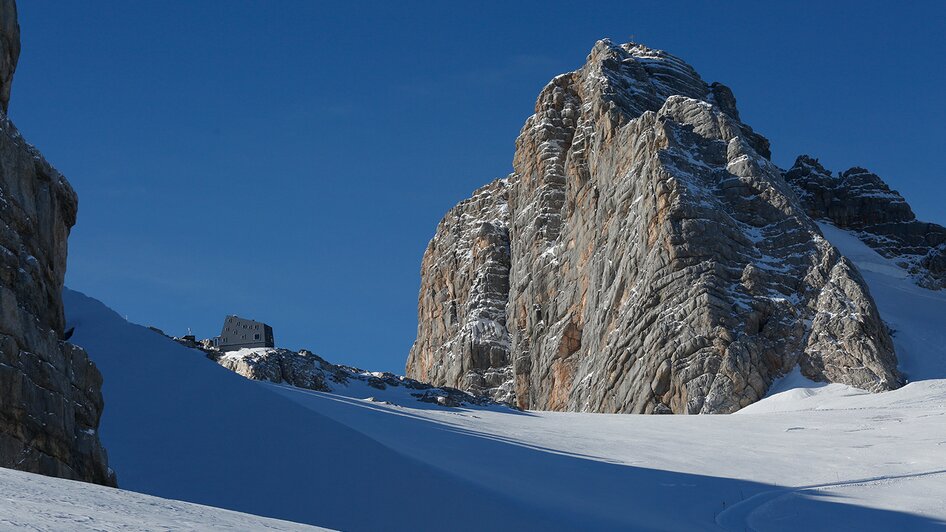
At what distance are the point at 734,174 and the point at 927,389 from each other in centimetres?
1932

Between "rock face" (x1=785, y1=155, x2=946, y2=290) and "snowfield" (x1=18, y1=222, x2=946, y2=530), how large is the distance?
140ft

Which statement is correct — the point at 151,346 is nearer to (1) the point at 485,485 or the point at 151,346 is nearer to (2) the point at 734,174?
(1) the point at 485,485

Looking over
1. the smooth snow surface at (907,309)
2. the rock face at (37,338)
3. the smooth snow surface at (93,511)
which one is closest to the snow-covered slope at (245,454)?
the rock face at (37,338)

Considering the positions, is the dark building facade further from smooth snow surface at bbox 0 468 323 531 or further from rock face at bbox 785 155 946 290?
smooth snow surface at bbox 0 468 323 531

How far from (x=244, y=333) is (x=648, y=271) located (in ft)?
69.9

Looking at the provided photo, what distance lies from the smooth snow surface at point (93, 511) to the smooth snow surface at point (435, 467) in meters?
5.92

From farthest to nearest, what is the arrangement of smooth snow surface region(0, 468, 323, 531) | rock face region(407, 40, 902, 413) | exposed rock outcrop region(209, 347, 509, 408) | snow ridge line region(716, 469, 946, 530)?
rock face region(407, 40, 902, 413)
exposed rock outcrop region(209, 347, 509, 408)
snow ridge line region(716, 469, 946, 530)
smooth snow surface region(0, 468, 323, 531)

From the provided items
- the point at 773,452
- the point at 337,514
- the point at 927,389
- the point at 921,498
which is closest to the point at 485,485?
the point at 337,514

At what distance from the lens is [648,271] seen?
194 ft

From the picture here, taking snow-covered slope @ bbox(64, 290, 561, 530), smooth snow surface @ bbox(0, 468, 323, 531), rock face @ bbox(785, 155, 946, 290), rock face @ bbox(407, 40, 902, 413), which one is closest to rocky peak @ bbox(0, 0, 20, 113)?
snow-covered slope @ bbox(64, 290, 561, 530)

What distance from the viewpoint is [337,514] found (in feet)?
55.3

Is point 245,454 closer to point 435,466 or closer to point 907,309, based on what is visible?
point 435,466

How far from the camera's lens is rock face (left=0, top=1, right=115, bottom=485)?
1377cm

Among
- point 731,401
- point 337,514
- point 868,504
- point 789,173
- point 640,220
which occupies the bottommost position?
point 337,514
